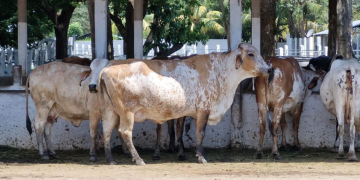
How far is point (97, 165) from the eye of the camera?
11.1 metres

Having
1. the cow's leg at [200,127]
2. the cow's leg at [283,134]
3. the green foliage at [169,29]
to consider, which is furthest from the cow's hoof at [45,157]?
the green foliage at [169,29]

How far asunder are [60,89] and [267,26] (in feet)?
19.5

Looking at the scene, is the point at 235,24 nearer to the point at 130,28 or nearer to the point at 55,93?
the point at 55,93

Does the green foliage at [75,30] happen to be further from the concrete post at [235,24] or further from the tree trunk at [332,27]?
the concrete post at [235,24]

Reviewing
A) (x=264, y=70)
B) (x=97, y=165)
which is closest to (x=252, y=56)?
(x=264, y=70)

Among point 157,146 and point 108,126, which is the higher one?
point 108,126

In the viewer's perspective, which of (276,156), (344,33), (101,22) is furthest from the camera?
(344,33)

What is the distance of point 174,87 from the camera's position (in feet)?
36.8

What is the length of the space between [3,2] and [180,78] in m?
13.5

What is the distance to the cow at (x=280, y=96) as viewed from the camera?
1201 cm

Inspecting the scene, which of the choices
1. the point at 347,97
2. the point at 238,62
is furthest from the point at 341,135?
the point at 238,62

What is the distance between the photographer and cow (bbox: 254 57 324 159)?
12008mm

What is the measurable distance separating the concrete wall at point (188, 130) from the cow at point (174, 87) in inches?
60.7

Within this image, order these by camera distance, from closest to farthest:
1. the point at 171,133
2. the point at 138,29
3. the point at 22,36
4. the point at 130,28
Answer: the point at 171,133
the point at 22,36
the point at 138,29
the point at 130,28
